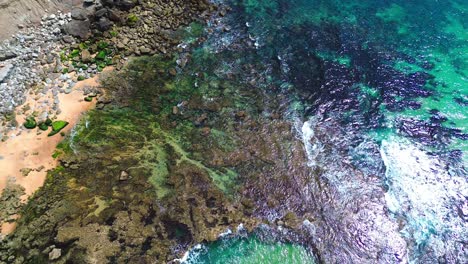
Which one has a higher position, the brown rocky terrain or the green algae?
the brown rocky terrain

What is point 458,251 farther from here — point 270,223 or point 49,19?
point 49,19

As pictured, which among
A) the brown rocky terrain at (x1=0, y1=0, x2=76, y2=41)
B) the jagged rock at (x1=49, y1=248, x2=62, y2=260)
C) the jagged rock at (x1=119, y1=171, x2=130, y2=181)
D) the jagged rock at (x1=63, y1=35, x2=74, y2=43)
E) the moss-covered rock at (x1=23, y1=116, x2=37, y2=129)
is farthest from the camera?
the jagged rock at (x1=63, y1=35, x2=74, y2=43)

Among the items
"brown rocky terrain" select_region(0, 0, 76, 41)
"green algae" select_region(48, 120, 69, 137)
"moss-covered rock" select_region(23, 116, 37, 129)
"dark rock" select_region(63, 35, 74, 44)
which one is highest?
"brown rocky terrain" select_region(0, 0, 76, 41)

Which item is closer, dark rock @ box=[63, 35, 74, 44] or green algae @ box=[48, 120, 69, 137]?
green algae @ box=[48, 120, 69, 137]

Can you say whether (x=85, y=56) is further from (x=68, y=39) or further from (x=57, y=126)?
(x=57, y=126)

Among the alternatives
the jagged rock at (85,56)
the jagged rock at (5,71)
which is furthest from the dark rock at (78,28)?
the jagged rock at (5,71)

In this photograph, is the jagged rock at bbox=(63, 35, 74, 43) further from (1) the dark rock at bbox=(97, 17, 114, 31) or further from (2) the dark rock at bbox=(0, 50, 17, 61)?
(2) the dark rock at bbox=(0, 50, 17, 61)

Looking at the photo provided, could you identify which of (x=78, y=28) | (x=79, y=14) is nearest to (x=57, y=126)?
(x=78, y=28)

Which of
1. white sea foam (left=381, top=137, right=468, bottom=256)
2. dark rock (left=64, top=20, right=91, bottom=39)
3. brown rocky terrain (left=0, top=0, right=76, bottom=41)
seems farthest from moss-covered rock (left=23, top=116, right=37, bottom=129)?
white sea foam (left=381, top=137, right=468, bottom=256)
